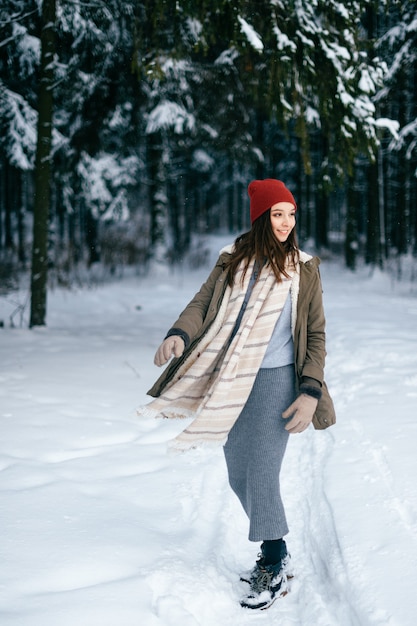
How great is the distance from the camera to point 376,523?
9.75 feet

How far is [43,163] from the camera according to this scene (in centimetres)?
791

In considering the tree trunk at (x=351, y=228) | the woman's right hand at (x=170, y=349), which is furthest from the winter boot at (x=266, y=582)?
the tree trunk at (x=351, y=228)

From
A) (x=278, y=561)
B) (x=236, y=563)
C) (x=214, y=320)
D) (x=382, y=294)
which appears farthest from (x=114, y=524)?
(x=382, y=294)

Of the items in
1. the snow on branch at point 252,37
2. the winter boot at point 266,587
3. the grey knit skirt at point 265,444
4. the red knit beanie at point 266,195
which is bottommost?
the winter boot at point 266,587

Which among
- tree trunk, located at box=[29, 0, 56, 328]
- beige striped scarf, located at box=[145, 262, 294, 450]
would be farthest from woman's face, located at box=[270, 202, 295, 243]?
tree trunk, located at box=[29, 0, 56, 328]

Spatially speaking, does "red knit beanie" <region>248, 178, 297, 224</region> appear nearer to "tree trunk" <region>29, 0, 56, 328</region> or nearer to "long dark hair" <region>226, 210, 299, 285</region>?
"long dark hair" <region>226, 210, 299, 285</region>

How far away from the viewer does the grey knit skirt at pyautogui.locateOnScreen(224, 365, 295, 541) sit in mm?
2564

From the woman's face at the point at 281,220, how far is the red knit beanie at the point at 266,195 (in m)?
0.03

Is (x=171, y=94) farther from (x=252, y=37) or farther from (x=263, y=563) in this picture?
(x=263, y=563)

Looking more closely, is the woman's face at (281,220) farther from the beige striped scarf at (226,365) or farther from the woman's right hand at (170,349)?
the woman's right hand at (170,349)

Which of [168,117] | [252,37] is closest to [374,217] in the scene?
[168,117]

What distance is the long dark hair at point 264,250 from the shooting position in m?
2.53

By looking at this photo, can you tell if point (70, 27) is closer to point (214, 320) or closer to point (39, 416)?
point (39, 416)

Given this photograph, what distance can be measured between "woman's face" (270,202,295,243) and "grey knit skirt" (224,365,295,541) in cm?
62
